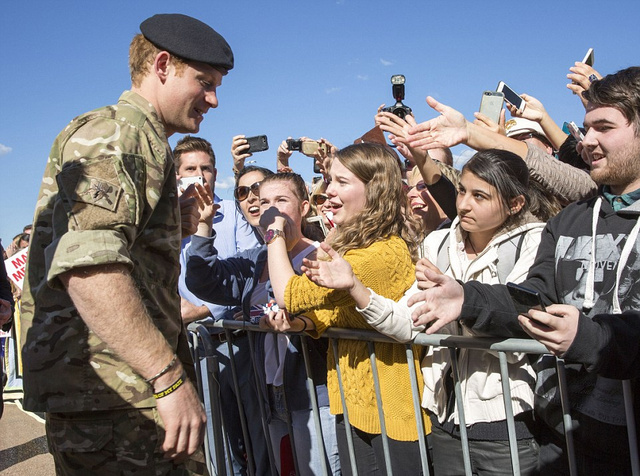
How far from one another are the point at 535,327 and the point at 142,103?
5.17 feet

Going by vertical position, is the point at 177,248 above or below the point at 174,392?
above

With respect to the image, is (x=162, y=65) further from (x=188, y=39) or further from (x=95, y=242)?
(x=95, y=242)

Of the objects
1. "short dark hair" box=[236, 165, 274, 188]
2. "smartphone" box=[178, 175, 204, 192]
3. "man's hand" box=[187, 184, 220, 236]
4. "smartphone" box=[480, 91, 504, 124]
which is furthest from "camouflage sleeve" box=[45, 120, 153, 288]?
"short dark hair" box=[236, 165, 274, 188]

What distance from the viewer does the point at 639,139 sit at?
232 centimetres

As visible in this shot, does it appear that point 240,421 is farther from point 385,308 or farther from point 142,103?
point 142,103

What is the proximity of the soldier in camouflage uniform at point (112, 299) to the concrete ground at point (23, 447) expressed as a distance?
14.3 feet

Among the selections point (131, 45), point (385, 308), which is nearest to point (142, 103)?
point (131, 45)

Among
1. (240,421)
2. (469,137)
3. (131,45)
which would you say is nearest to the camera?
(131,45)

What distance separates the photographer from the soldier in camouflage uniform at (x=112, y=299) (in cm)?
188

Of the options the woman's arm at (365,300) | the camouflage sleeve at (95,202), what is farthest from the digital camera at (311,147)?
the camouflage sleeve at (95,202)

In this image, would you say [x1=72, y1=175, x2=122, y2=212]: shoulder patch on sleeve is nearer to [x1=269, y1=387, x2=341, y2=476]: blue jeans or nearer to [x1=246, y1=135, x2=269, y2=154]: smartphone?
[x1=269, y1=387, x2=341, y2=476]: blue jeans

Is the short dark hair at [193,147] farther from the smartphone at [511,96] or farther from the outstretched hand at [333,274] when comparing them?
the outstretched hand at [333,274]

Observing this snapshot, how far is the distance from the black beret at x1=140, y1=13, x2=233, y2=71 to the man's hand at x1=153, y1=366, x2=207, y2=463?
3.83 ft

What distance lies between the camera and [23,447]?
267 inches
